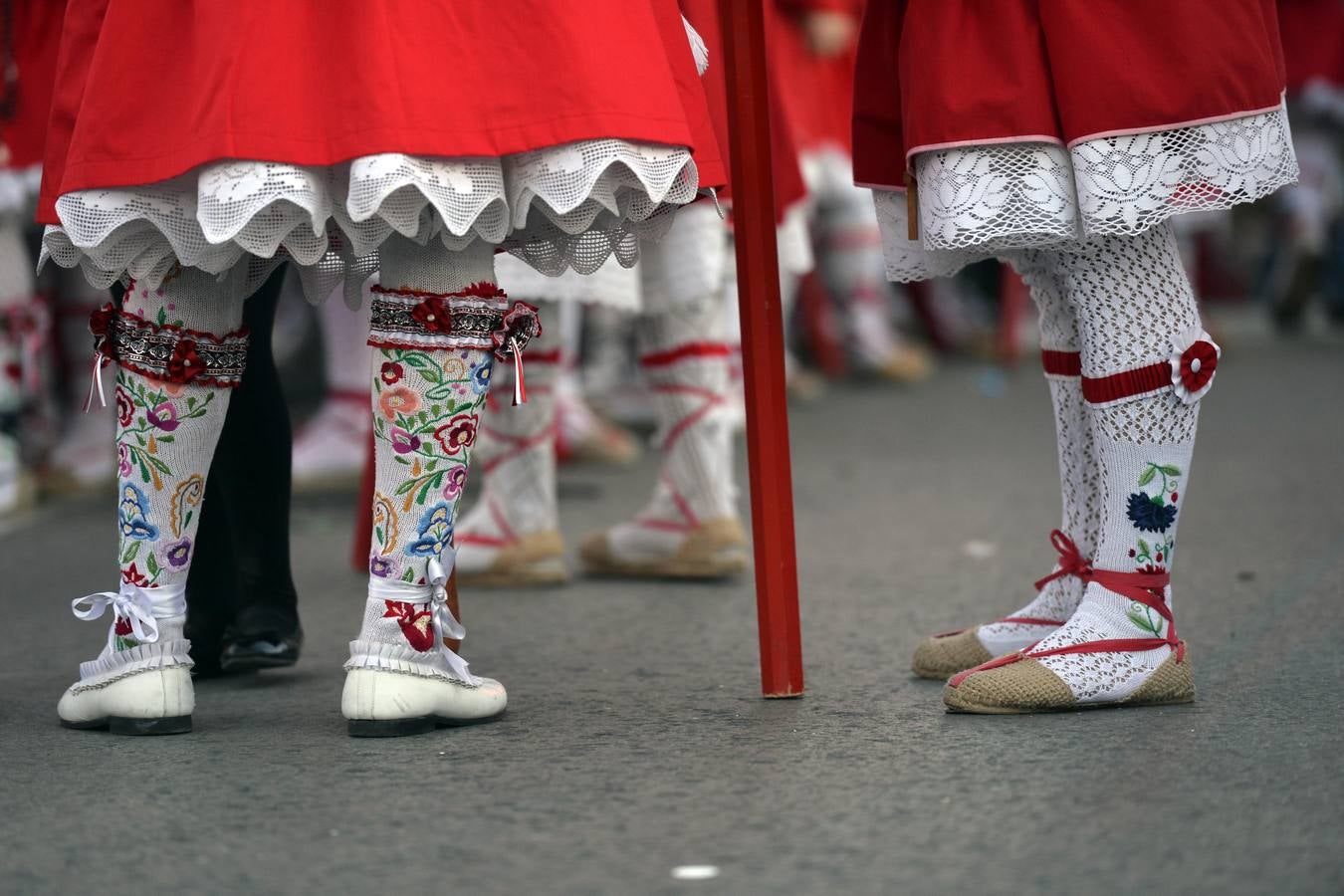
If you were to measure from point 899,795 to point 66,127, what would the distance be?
3.74ft

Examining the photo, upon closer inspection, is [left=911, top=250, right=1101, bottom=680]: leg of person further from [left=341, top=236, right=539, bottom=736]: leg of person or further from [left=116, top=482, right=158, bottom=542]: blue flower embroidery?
[left=116, top=482, right=158, bottom=542]: blue flower embroidery

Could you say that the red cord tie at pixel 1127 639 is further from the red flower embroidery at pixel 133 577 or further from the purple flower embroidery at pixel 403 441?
the red flower embroidery at pixel 133 577

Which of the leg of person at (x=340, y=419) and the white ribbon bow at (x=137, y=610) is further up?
the leg of person at (x=340, y=419)

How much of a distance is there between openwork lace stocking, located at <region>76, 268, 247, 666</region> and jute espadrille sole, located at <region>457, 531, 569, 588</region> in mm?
1097

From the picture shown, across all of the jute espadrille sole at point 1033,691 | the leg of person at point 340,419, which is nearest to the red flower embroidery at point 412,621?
the jute espadrille sole at point 1033,691

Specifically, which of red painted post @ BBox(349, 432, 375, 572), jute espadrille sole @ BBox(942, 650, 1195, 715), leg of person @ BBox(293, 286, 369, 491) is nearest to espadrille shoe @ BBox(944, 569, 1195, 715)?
jute espadrille sole @ BBox(942, 650, 1195, 715)

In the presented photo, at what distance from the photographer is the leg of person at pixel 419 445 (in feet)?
6.07

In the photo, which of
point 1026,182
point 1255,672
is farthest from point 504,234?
point 1255,672

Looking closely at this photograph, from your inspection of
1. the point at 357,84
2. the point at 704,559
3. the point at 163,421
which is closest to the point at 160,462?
the point at 163,421

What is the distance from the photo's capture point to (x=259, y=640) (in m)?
2.31

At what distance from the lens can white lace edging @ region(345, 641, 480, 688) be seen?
1895mm

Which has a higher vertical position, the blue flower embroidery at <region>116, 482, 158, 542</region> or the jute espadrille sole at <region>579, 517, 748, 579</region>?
the blue flower embroidery at <region>116, 482, 158, 542</region>

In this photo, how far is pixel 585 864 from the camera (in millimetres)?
1500

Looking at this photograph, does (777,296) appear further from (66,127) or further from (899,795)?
(66,127)
